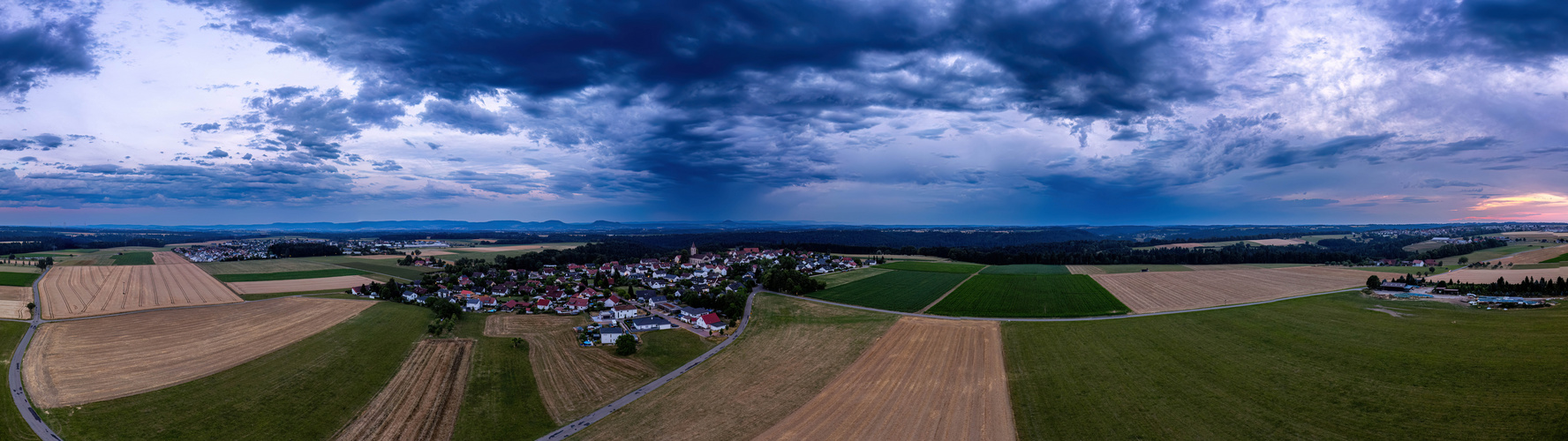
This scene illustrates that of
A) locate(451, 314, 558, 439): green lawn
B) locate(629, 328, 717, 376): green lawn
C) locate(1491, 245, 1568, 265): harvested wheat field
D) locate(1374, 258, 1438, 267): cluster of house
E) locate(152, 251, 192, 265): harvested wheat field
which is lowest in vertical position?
locate(451, 314, 558, 439): green lawn

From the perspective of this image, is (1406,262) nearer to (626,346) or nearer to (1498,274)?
(1498,274)

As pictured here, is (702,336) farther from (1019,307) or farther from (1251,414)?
(1251,414)

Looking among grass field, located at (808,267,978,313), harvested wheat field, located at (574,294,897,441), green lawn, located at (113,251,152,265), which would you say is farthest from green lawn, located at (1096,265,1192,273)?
green lawn, located at (113,251,152,265)

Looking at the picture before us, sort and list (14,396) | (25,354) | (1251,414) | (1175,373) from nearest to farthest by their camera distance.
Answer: (1251,414) → (14,396) → (1175,373) → (25,354)

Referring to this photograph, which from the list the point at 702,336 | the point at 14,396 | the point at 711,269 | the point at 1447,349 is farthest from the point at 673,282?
the point at 1447,349

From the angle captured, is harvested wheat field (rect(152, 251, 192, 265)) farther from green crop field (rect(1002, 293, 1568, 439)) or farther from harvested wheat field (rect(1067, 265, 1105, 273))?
harvested wheat field (rect(1067, 265, 1105, 273))

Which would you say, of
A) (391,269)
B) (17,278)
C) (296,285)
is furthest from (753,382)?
(17,278)
